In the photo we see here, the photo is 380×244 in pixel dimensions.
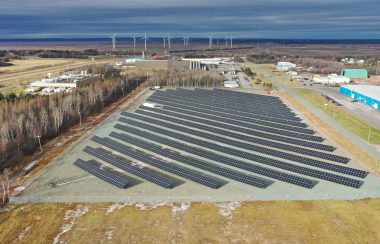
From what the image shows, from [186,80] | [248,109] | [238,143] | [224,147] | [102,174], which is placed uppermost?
[186,80]

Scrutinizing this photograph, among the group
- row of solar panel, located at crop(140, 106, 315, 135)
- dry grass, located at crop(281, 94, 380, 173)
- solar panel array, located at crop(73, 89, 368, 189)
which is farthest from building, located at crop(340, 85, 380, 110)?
row of solar panel, located at crop(140, 106, 315, 135)

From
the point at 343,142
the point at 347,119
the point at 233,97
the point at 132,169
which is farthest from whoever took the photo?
the point at 233,97

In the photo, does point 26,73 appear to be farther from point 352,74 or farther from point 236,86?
point 352,74

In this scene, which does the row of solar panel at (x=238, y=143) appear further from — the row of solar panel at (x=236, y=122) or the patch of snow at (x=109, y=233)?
the patch of snow at (x=109, y=233)

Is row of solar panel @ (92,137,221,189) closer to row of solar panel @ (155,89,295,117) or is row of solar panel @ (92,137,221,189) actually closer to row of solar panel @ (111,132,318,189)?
row of solar panel @ (111,132,318,189)

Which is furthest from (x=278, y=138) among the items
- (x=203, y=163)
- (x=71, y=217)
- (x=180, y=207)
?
(x=71, y=217)

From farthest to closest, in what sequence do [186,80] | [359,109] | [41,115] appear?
[186,80]
[359,109]
[41,115]

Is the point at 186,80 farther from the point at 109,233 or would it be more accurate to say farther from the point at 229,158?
the point at 109,233
